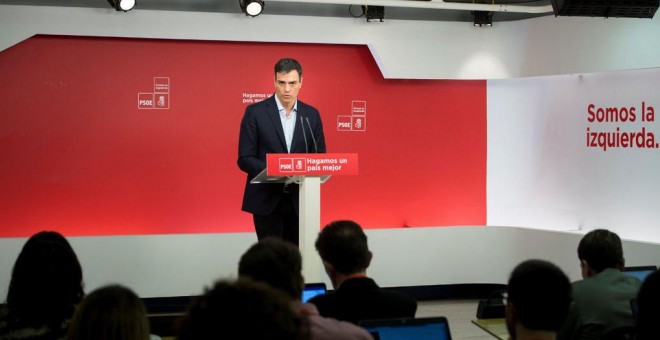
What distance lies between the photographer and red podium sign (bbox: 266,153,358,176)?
467cm

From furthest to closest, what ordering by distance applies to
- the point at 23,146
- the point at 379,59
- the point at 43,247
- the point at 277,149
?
1. the point at 379,59
2. the point at 23,146
3. the point at 277,149
4. the point at 43,247

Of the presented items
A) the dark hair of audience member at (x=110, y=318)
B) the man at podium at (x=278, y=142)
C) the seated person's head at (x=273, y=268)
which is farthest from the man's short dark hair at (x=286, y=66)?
the dark hair of audience member at (x=110, y=318)

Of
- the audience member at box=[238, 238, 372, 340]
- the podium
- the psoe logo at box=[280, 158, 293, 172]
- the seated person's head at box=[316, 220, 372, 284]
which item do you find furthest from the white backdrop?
the audience member at box=[238, 238, 372, 340]

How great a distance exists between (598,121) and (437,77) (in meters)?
1.57

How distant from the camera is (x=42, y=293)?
2715 mm

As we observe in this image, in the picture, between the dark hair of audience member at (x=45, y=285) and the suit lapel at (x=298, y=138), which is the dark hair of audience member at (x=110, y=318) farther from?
the suit lapel at (x=298, y=138)

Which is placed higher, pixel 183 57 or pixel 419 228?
pixel 183 57

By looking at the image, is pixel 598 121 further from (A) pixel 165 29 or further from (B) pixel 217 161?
(A) pixel 165 29

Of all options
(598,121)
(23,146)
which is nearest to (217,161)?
(23,146)

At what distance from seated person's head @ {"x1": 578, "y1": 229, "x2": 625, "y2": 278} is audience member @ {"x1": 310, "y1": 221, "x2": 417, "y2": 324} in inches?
44.7

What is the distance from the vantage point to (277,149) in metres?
5.63

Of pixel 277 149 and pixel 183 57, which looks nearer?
pixel 277 149

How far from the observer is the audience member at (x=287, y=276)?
2549 mm

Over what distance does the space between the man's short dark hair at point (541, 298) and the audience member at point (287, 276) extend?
48cm
